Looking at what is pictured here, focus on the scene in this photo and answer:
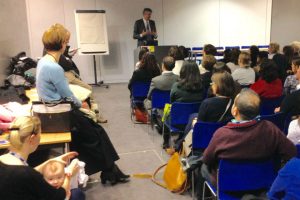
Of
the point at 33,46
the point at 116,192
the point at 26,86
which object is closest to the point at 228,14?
the point at 33,46

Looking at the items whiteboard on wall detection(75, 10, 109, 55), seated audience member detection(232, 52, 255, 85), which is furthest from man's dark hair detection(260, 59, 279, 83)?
whiteboard on wall detection(75, 10, 109, 55)

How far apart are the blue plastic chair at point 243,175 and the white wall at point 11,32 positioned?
354 cm

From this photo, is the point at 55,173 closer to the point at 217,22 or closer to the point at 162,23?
the point at 162,23

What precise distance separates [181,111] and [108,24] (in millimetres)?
5773

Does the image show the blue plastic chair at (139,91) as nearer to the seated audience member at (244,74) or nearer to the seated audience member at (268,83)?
the seated audience member at (244,74)

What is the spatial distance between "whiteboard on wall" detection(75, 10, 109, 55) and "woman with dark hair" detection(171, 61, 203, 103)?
185 inches

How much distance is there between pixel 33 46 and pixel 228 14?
5675 mm

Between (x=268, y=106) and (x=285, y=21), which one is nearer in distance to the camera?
(x=268, y=106)

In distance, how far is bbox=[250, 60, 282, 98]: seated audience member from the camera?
3.82 meters

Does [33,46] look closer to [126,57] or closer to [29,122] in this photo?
[126,57]

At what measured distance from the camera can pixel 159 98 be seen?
4230 millimetres

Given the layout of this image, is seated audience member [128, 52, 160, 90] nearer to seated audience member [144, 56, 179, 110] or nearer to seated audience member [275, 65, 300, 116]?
seated audience member [144, 56, 179, 110]

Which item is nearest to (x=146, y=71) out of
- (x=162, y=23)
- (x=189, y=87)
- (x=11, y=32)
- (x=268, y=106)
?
(x=189, y=87)

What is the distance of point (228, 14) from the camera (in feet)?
30.9
